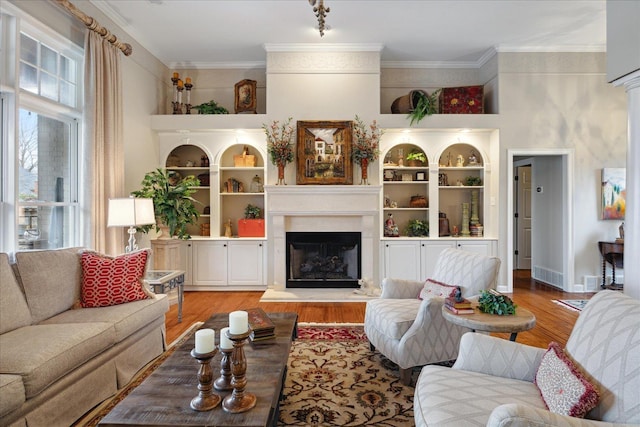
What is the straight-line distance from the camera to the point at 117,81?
4.12m

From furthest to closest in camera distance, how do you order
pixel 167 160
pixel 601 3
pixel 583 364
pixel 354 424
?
pixel 167 160
pixel 601 3
pixel 354 424
pixel 583 364

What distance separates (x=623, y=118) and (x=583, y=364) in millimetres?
5356

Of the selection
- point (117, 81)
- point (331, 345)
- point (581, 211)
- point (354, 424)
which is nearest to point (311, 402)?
point (354, 424)

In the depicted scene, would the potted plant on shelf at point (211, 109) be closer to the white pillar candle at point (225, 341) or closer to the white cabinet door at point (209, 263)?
the white cabinet door at point (209, 263)

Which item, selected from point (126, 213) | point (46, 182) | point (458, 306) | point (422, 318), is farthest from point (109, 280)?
point (458, 306)

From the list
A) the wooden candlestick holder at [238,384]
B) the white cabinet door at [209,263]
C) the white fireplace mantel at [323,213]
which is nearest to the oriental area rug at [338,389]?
the wooden candlestick holder at [238,384]

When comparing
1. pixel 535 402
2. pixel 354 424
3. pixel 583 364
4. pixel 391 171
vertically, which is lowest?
pixel 354 424

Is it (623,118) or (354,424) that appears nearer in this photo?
(354,424)

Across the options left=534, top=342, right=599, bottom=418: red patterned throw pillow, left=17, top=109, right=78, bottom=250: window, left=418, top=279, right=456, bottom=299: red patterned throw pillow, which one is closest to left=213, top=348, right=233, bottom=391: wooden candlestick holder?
left=534, top=342, right=599, bottom=418: red patterned throw pillow

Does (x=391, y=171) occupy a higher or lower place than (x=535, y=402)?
higher

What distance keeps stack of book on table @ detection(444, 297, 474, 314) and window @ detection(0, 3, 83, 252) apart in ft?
11.0

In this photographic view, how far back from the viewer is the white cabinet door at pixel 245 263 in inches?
213

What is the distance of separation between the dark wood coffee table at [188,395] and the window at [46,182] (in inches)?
85.7

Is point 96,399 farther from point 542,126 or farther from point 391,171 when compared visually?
point 542,126
